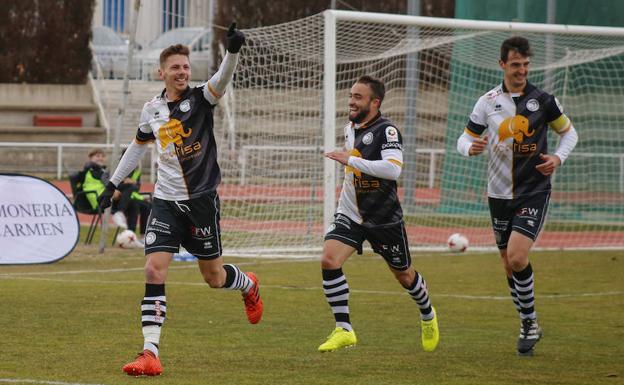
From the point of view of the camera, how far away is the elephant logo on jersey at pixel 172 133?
8820 mm

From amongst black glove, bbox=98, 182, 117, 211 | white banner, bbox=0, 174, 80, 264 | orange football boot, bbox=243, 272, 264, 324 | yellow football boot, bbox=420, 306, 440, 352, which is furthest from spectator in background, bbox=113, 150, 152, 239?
yellow football boot, bbox=420, 306, 440, 352

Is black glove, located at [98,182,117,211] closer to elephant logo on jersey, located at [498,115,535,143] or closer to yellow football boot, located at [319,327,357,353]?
yellow football boot, located at [319,327,357,353]

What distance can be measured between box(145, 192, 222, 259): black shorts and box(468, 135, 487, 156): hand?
188cm

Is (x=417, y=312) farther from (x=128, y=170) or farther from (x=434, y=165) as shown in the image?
(x=434, y=165)

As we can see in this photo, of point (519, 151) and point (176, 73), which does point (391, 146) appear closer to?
point (519, 151)

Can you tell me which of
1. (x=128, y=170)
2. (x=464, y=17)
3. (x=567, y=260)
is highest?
(x=464, y=17)

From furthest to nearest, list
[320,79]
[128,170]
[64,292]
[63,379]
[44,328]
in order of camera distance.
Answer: [320,79], [64,292], [44,328], [128,170], [63,379]

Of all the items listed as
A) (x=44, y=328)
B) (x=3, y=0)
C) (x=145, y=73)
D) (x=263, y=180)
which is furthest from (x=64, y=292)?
(x=3, y=0)

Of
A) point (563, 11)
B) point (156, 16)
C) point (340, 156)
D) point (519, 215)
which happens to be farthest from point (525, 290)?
point (156, 16)

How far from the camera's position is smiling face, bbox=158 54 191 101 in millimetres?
8812

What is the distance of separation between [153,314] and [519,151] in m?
3.04

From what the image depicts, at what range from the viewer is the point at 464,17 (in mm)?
24000

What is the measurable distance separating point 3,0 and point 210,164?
29.5 metres

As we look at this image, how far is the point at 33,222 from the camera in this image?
51.0 ft
